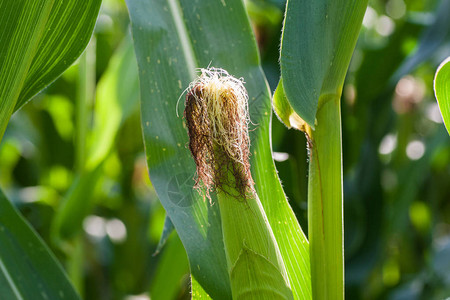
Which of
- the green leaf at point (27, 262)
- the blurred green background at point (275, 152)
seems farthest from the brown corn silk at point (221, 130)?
the blurred green background at point (275, 152)

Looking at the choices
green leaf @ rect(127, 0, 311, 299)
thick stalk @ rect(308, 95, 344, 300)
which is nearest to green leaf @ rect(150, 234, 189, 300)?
green leaf @ rect(127, 0, 311, 299)

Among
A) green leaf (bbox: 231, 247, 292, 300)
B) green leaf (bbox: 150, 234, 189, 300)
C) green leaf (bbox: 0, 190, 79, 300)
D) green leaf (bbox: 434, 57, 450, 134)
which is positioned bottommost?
green leaf (bbox: 150, 234, 189, 300)

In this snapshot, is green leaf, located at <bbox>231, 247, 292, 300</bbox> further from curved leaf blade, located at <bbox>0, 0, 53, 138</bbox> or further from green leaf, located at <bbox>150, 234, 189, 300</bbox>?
green leaf, located at <bbox>150, 234, 189, 300</bbox>

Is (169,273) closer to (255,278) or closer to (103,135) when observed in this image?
(103,135)

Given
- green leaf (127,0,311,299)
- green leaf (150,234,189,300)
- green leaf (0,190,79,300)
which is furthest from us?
green leaf (150,234,189,300)

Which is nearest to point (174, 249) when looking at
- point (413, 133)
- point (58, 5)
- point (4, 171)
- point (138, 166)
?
point (58, 5)

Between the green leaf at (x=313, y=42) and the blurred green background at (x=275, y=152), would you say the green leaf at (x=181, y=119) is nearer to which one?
the green leaf at (x=313, y=42)

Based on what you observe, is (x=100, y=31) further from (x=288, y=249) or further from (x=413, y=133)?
(x=288, y=249)
